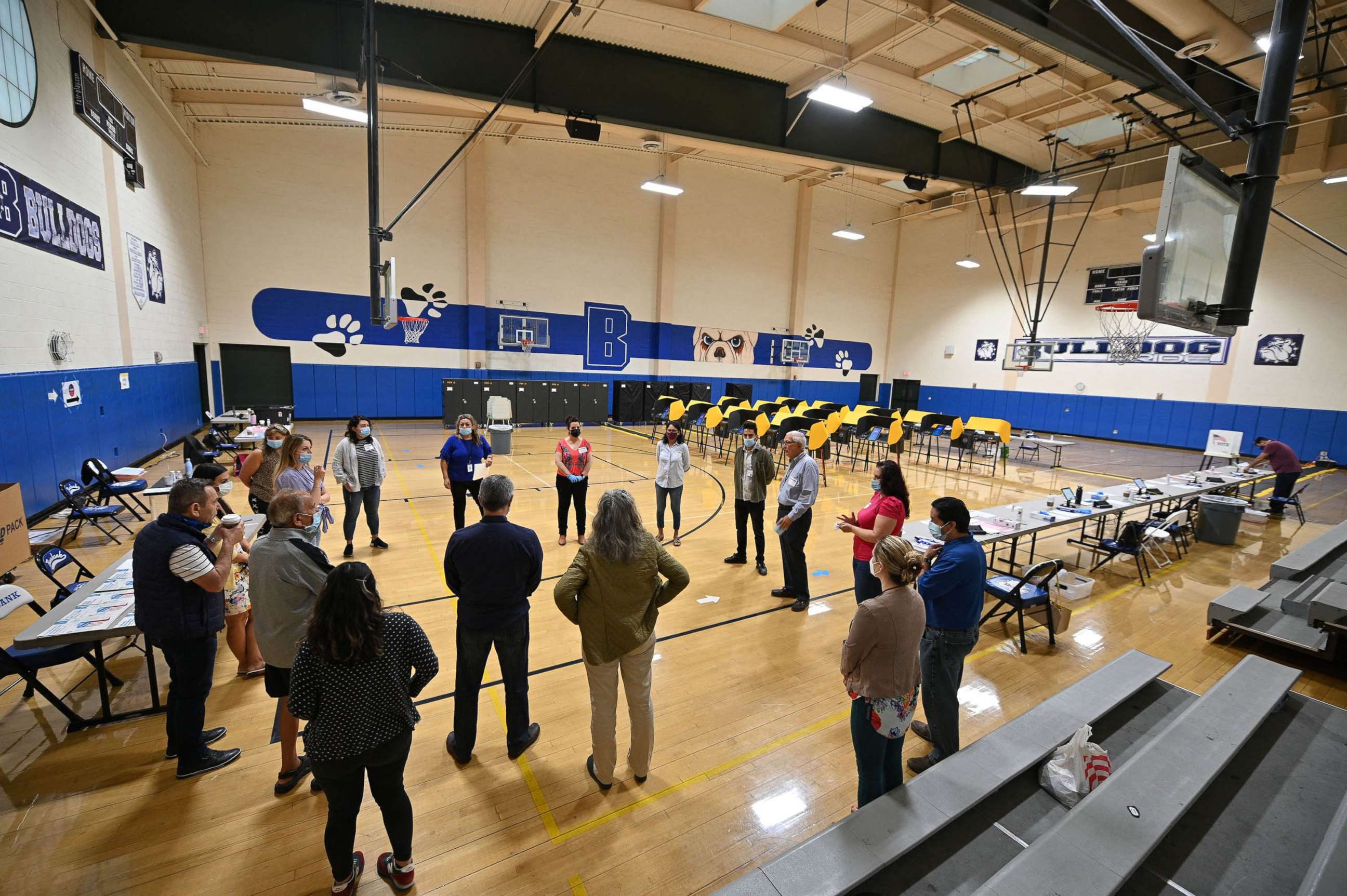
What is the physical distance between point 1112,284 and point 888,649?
22658 millimetres

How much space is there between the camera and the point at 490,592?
10.3ft

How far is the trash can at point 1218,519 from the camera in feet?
28.4

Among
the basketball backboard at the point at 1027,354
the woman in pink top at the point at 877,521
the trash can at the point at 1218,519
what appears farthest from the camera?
the basketball backboard at the point at 1027,354

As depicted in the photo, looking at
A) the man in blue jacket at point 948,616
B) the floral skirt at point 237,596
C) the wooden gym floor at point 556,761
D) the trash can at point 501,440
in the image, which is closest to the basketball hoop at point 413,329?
the trash can at point 501,440

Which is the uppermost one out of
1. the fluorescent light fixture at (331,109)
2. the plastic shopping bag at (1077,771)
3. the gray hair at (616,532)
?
the fluorescent light fixture at (331,109)

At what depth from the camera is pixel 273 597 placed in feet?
9.14

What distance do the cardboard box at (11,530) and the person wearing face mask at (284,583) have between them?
3078 millimetres

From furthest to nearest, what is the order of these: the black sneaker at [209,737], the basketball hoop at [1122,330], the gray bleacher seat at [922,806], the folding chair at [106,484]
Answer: the basketball hoop at [1122,330], the folding chair at [106,484], the black sneaker at [209,737], the gray bleacher seat at [922,806]

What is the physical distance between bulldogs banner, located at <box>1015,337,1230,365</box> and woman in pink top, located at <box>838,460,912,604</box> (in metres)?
16.0

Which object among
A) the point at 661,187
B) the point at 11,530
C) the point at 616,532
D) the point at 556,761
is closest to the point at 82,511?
the point at 11,530

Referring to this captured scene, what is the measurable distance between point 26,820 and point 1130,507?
10.4 meters

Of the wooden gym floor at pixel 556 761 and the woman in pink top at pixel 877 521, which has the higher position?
the woman in pink top at pixel 877 521

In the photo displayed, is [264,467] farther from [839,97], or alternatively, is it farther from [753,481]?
[839,97]

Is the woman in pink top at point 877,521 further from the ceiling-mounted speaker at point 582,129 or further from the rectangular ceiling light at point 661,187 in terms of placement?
the rectangular ceiling light at point 661,187
